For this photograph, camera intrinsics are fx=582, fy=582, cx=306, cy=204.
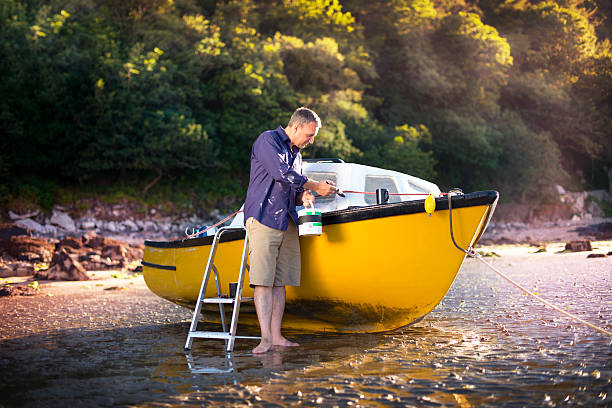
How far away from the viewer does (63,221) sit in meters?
19.1

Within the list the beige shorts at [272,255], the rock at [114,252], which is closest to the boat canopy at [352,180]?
the beige shorts at [272,255]

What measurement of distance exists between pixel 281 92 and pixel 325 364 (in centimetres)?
2224

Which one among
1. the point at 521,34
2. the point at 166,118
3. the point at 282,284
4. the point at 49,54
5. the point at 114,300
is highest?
the point at 521,34

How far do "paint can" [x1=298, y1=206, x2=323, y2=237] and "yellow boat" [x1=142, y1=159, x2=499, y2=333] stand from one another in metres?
0.21

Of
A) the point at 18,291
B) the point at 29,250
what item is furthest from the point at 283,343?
the point at 29,250

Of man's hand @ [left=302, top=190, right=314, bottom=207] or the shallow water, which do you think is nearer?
the shallow water

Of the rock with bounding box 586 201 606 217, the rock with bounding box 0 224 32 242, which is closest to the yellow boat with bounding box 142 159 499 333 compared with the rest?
the rock with bounding box 0 224 32 242

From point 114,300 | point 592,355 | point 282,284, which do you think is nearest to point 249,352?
point 282,284

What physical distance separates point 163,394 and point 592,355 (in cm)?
287

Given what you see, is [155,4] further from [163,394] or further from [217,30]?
[163,394]

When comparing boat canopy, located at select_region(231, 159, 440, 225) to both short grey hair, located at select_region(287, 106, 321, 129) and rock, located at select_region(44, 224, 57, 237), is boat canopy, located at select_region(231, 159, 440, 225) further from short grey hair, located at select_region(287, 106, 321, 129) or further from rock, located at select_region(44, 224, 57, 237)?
rock, located at select_region(44, 224, 57, 237)

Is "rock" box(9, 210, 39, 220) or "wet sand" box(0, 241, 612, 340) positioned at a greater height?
"rock" box(9, 210, 39, 220)

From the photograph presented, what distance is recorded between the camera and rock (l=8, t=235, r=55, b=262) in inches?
480

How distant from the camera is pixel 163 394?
3.24 meters
